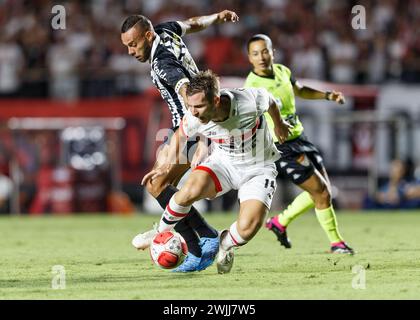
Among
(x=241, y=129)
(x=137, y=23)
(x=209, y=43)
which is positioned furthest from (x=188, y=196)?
(x=209, y=43)

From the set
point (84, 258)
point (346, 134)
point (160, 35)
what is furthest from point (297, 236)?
point (346, 134)

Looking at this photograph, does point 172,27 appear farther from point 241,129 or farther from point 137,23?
point 241,129

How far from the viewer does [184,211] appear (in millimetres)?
8992

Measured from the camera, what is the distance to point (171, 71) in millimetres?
9398

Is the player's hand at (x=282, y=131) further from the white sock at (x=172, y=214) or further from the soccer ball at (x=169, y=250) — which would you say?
the soccer ball at (x=169, y=250)

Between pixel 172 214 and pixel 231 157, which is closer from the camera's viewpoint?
pixel 172 214

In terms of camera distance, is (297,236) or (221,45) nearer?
(297,236)

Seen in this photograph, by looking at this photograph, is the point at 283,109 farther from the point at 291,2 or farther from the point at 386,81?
the point at 291,2

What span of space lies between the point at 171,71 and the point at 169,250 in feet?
5.24

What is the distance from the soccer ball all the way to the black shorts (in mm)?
2485

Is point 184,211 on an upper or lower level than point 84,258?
upper

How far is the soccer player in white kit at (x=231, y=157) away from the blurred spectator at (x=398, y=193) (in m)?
11.1

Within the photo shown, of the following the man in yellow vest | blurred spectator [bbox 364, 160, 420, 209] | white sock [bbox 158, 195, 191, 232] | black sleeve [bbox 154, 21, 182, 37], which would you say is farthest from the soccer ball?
blurred spectator [bbox 364, 160, 420, 209]

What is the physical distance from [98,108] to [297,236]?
8658mm
